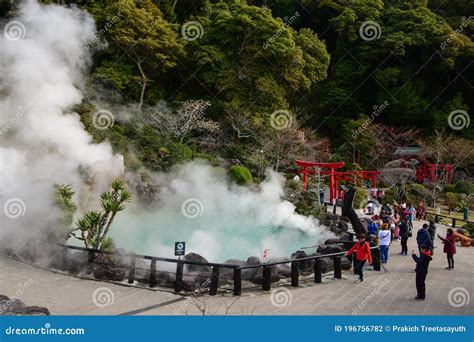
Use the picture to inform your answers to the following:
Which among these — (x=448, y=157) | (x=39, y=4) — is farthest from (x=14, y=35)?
(x=448, y=157)

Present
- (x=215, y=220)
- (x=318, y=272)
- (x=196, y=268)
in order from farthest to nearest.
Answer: (x=215, y=220), (x=196, y=268), (x=318, y=272)

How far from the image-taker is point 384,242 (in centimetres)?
1099

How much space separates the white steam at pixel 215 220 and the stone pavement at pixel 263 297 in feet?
14.3

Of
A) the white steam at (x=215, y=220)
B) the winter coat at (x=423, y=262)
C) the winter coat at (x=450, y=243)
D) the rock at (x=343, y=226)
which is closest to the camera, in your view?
the winter coat at (x=423, y=262)

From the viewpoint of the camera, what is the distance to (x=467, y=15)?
38.1m

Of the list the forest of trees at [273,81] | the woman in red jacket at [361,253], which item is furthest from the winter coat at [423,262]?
the forest of trees at [273,81]

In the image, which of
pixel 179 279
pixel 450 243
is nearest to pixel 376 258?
pixel 450 243

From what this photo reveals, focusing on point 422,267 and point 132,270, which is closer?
point 422,267

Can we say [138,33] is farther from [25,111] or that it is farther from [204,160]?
[25,111]

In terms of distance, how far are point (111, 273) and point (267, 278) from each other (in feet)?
11.2

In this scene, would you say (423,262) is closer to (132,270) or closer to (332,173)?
(132,270)

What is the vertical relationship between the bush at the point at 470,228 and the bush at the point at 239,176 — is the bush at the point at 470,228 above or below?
below

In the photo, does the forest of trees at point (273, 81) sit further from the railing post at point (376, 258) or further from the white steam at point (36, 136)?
the railing post at point (376, 258)

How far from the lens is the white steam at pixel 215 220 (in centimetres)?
1484
